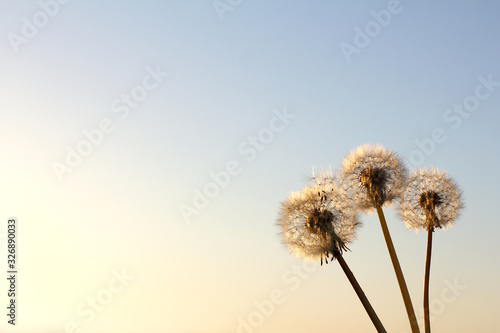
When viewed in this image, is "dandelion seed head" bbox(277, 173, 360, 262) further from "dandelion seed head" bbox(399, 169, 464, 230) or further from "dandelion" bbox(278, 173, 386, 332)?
"dandelion seed head" bbox(399, 169, 464, 230)

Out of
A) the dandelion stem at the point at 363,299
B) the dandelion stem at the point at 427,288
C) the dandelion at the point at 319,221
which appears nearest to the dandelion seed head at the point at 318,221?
the dandelion at the point at 319,221

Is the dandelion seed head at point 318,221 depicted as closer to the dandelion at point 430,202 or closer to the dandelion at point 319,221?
the dandelion at point 319,221

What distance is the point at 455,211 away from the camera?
15.1 metres

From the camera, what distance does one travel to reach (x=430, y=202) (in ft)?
49.7

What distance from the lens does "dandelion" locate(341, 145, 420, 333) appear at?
45.3ft

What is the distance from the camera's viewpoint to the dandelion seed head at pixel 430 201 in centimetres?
1502

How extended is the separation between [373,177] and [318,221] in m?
2.17

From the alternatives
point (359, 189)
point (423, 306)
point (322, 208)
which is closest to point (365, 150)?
point (359, 189)

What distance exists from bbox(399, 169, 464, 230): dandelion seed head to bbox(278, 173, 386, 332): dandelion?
2638 millimetres

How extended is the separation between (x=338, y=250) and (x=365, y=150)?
11.3ft

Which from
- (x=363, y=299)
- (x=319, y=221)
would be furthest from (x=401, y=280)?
(x=319, y=221)

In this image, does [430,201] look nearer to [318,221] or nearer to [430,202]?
[430,202]

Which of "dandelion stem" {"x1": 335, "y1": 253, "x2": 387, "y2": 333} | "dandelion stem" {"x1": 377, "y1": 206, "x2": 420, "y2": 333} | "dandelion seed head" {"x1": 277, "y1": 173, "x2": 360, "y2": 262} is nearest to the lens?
"dandelion stem" {"x1": 335, "y1": 253, "x2": 387, "y2": 333}

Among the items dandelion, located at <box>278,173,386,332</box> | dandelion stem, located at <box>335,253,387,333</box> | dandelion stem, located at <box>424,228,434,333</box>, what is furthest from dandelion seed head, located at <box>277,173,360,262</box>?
dandelion stem, located at <box>424,228,434,333</box>
